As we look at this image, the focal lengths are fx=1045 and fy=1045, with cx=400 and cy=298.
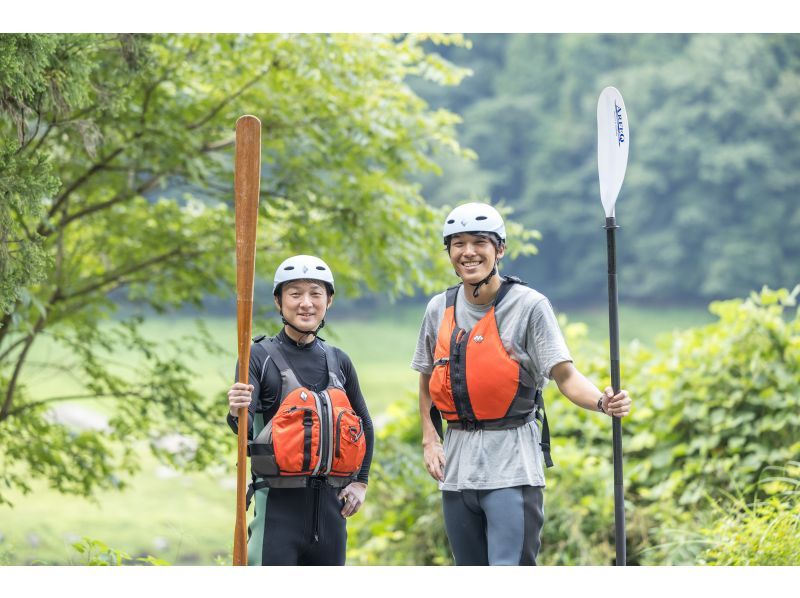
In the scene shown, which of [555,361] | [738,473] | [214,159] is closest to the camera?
[555,361]

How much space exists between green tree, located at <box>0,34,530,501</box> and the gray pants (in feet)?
11.4

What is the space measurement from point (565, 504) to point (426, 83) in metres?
39.5

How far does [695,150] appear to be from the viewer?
43281 mm

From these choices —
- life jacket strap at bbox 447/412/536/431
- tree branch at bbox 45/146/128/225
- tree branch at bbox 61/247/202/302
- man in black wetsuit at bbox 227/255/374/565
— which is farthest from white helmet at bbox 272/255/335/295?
tree branch at bbox 61/247/202/302

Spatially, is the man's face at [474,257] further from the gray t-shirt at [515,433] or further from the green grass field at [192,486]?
the green grass field at [192,486]

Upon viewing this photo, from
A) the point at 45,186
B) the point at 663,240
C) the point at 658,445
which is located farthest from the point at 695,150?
the point at 45,186

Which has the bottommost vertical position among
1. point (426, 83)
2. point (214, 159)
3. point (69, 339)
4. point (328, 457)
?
point (328, 457)

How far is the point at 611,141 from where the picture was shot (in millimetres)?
4242

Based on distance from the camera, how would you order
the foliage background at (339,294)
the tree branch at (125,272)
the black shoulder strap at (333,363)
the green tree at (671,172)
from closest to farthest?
the black shoulder strap at (333,363) → the foliage background at (339,294) → the tree branch at (125,272) → the green tree at (671,172)

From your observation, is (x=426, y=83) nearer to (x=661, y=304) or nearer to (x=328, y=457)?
(x=661, y=304)

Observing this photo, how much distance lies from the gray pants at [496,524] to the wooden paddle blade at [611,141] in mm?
1295

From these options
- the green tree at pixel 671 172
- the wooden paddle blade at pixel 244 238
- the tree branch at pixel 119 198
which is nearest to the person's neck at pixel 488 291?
the wooden paddle blade at pixel 244 238

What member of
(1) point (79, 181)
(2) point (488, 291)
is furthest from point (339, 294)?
(2) point (488, 291)

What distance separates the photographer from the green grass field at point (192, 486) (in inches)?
886
